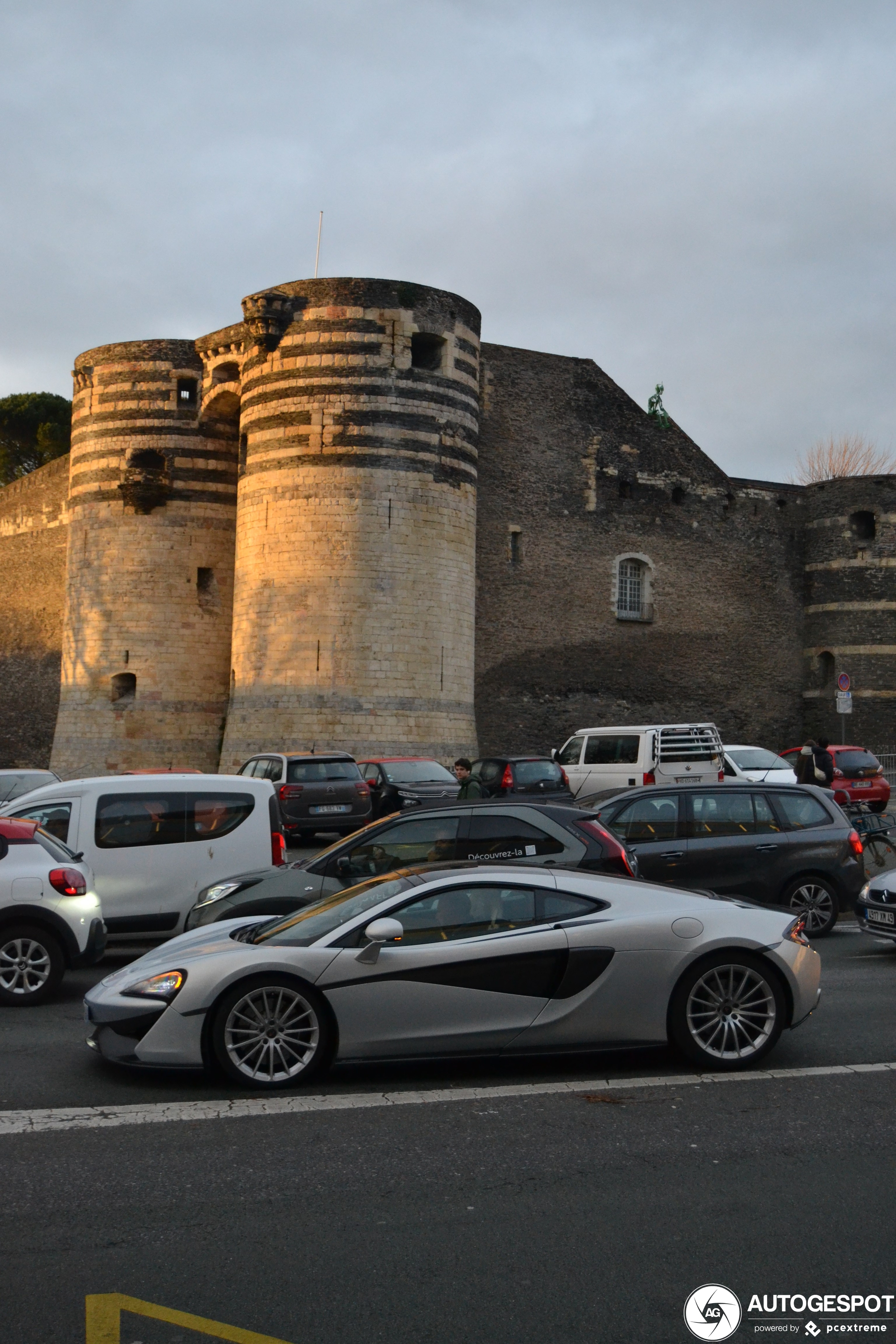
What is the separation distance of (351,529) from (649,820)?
659 inches

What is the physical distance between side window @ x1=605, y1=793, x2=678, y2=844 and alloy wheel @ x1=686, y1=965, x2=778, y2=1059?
4.73 meters

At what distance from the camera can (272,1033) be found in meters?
6.69

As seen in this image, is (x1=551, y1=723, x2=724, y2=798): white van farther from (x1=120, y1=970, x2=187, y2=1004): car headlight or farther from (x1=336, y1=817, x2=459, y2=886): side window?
(x1=120, y1=970, x2=187, y2=1004): car headlight

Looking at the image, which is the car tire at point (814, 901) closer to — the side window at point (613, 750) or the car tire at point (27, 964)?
the car tire at point (27, 964)

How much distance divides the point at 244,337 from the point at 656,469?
42.1ft

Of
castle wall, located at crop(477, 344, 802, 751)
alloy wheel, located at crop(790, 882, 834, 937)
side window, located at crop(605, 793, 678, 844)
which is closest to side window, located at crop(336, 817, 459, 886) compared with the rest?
side window, located at crop(605, 793, 678, 844)

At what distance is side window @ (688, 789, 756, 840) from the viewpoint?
464 inches

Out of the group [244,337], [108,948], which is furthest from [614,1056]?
[244,337]

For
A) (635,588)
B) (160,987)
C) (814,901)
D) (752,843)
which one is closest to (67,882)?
(160,987)

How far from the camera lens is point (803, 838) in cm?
1172

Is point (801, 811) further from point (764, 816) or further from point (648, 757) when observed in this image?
point (648, 757)

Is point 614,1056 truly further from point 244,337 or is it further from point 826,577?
point 826,577

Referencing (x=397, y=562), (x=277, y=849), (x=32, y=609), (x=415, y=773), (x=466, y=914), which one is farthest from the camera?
(x=32, y=609)

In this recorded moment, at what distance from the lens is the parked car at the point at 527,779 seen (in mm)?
19906
